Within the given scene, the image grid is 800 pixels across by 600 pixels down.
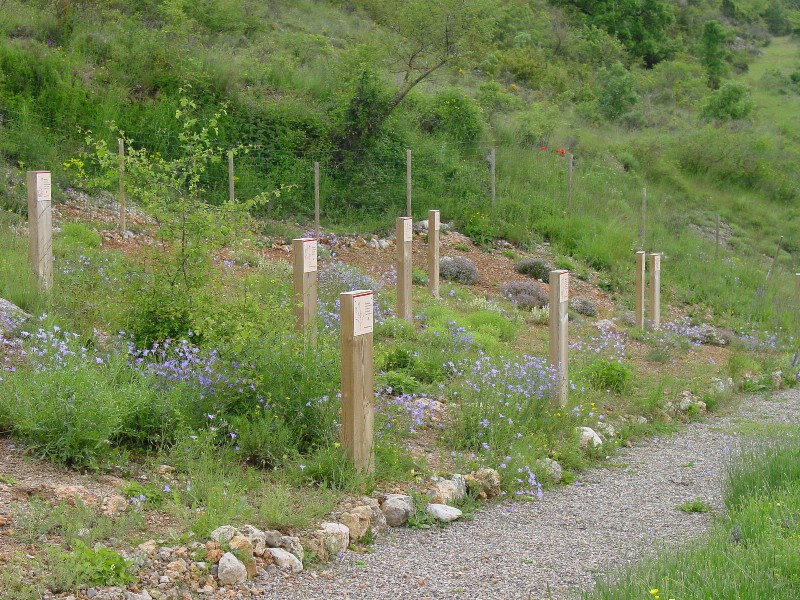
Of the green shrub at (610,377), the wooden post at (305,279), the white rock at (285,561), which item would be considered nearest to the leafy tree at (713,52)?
the green shrub at (610,377)

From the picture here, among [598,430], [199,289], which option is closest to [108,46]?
[199,289]

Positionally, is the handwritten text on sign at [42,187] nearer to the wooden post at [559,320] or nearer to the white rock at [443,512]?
the wooden post at [559,320]

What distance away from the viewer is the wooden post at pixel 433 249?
1238 centimetres

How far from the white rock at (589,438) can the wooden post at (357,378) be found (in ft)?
7.78

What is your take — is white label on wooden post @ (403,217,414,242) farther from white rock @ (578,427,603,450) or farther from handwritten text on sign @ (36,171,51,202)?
handwritten text on sign @ (36,171,51,202)

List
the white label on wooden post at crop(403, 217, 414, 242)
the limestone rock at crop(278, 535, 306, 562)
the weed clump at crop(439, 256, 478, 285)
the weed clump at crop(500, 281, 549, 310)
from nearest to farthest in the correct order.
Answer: the limestone rock at crop(278, 535, 306, 562), the white label on wooden post at crop(403, 217, 414, 242), the weed clump at crop(500, 281, 549, 310), the weed clump at crop(439, 256, 478, 285)

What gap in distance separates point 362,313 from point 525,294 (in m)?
8.45

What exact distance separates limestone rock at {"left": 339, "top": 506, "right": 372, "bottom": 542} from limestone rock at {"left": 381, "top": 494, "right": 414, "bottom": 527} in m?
0.22

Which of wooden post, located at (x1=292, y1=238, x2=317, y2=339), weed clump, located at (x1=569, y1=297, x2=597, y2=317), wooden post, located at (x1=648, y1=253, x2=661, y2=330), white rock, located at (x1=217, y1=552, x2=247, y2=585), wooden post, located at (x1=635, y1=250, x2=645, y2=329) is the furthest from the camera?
weed clump, located at (x1=569, y1=297, x2=597, y2=317)

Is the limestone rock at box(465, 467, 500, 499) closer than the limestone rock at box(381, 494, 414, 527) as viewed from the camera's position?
No

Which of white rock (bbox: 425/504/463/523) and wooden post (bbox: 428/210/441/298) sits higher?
wooden post (bbox: 428/210/441/298)

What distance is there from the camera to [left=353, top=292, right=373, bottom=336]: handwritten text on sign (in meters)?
6.04

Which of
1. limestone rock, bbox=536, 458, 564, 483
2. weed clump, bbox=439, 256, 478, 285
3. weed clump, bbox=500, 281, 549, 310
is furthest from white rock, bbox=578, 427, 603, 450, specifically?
weed clump, bbox=439, 256, 478, 285

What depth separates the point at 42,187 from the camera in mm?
9000
